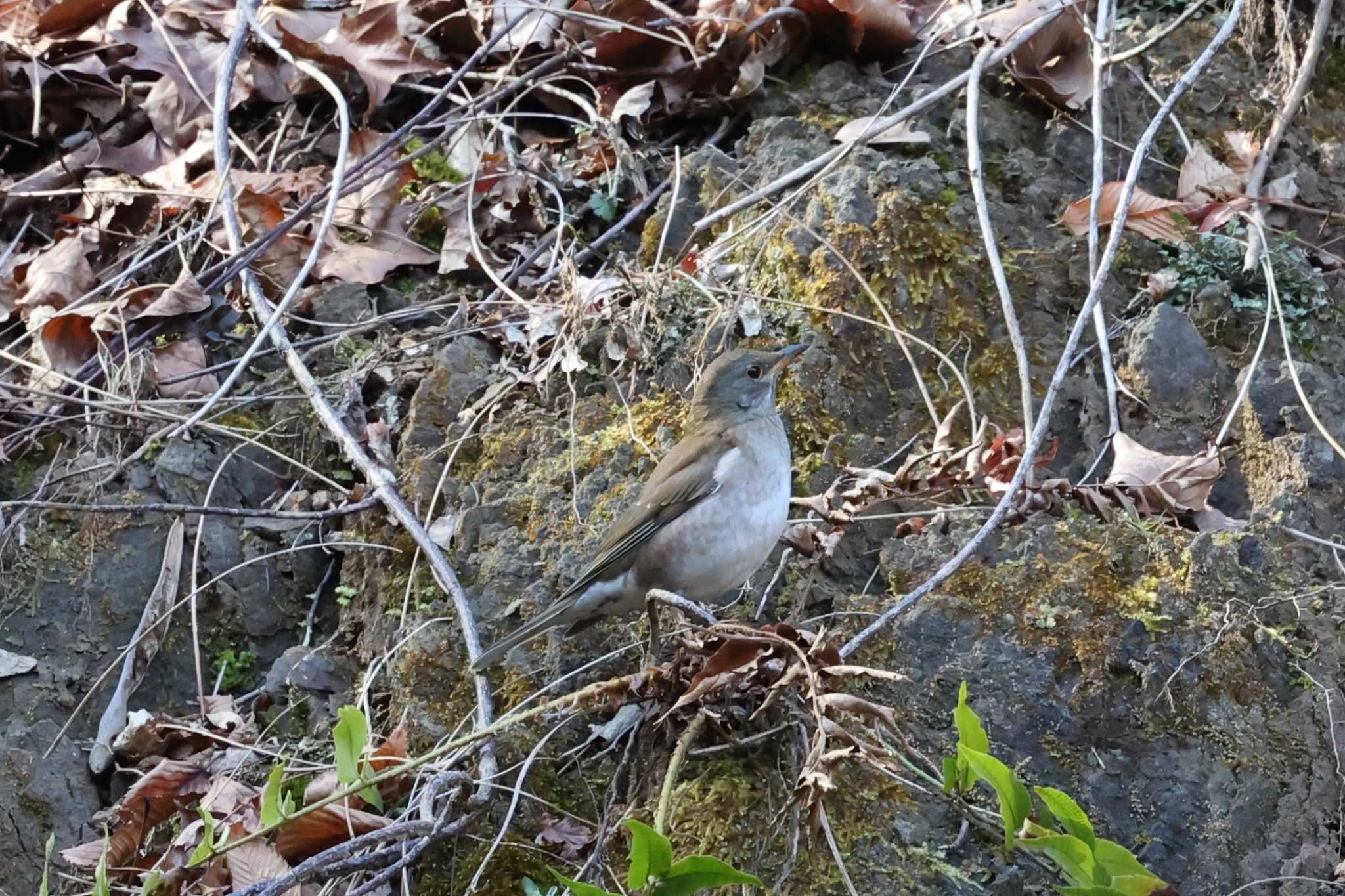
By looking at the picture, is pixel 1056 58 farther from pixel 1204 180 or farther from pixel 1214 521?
pixel 1214 521

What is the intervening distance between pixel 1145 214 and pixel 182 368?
11.5ft

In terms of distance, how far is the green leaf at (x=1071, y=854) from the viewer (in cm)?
254

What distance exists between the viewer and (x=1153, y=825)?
3.15 meters

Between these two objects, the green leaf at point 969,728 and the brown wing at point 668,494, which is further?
the brown wing at point 668,494

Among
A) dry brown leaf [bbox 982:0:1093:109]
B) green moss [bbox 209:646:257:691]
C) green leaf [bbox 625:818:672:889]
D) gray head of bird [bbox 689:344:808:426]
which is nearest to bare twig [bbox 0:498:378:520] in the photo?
green moss [bbox 209:646:257:691]

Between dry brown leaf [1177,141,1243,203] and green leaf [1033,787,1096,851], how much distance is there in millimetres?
2924

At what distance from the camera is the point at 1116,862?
2.59 m

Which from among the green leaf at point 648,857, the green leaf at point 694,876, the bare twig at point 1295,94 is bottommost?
the green leaf at point 694,876

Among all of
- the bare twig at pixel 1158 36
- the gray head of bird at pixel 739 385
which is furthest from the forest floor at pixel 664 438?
the gray head of bird at pixel 739 385

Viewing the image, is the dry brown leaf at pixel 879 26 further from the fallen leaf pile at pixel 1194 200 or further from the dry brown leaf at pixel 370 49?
the dry brown leaf at pixel 370 49

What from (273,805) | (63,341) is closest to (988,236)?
(273,805)

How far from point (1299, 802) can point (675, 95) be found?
3.55 m

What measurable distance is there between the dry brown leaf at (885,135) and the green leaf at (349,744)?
2.90 meters

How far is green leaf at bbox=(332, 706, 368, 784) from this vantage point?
9.55 feet
